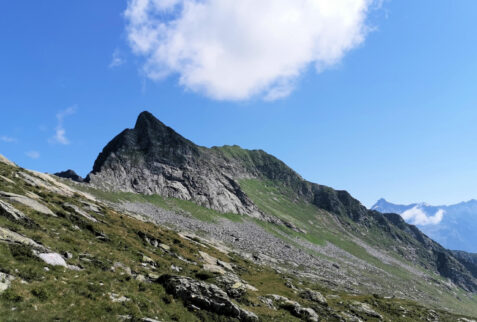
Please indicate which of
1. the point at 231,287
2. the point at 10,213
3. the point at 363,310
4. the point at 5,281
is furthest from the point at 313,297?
the point at 10,213

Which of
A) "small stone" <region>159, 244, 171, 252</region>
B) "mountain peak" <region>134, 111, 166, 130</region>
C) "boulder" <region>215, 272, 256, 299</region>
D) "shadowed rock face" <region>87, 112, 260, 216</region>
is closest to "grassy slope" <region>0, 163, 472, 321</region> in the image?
"boulder" <region>215, 272, 256, 299</region>

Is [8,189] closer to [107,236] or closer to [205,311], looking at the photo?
[107,236]

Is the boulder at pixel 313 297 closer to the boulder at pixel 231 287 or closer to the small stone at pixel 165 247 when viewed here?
the boulder at pixel 231 287

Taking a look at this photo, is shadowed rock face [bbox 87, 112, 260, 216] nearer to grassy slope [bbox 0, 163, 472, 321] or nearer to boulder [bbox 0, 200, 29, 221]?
grassy slope [bbox 0, 163, 472, 321]

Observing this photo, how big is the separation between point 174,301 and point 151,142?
15245 centimetres

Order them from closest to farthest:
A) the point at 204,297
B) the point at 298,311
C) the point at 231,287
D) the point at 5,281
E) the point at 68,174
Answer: the point at 5,281
the point at 204,297
the point at 231,287
the point at 298,311
the point at 68,174

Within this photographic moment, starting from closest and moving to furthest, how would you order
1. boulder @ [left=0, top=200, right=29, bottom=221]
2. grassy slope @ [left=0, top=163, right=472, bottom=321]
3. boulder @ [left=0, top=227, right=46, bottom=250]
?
1. grassy slope @ [left=0, top=163, right=472, bottom=321]
2. boulder @ [left=0, top=227, right=46, bottom=250]
3. boulder @ [left=0, top=200, right=29, bottom=221]

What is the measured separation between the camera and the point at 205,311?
23.7 metres

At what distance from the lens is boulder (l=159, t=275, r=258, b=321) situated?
2438cm

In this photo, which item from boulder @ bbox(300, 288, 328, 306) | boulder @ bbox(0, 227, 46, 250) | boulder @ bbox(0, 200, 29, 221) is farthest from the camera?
boulder @ bbox(300, 288, 328, 306)

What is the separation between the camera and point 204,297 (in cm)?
2477

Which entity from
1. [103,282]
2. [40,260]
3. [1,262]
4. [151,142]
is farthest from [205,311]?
[151,142]

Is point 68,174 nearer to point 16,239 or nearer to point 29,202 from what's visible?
point 29,202

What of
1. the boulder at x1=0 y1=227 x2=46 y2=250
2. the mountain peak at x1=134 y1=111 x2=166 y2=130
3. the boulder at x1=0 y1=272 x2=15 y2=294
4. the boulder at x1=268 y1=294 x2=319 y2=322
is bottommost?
the boulder at x1=268 y1=294 x2=319 y2=322
